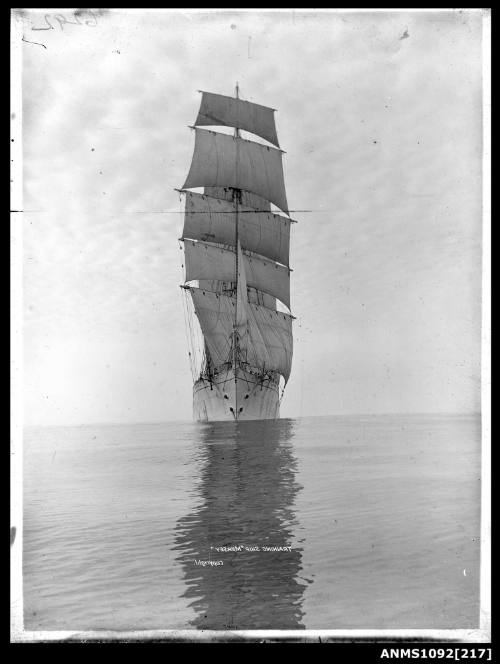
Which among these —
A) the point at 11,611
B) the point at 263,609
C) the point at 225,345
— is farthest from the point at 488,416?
the point at 225,345

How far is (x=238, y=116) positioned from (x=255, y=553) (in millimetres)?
14483

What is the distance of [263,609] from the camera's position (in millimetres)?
4801

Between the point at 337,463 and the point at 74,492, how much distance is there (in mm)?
6414

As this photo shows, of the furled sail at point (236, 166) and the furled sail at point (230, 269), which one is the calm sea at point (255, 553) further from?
the furled sail at point (230, 269)

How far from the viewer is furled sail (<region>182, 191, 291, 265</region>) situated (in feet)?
143

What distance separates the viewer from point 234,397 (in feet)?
141

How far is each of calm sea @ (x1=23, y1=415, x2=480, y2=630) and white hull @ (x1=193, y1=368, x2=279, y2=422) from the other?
32870mm

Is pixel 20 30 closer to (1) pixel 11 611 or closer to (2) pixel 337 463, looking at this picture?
(1) pixel 11 611

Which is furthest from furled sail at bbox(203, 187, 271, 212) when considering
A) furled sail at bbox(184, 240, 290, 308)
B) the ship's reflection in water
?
the ship's reflection in water

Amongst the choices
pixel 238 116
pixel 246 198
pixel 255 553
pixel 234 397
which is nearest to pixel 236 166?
pixel 246 198

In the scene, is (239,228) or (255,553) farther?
(239,228)

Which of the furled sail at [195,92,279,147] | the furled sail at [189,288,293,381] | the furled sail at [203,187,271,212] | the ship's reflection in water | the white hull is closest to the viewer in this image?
the ship's reflection in water

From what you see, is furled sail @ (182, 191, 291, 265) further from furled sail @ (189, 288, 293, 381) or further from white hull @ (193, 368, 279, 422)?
white hull @ (193, 368, 279, 422)

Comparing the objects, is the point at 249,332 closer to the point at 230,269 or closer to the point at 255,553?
the point at 230,269
